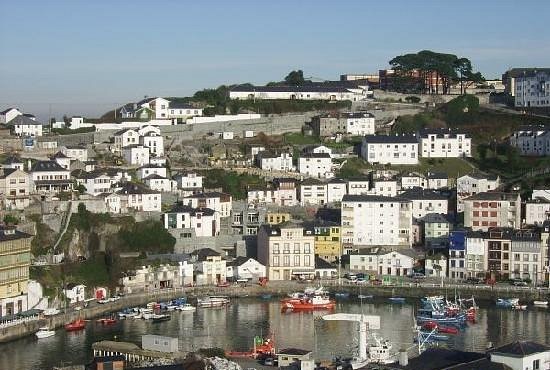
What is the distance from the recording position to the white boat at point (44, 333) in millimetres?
22797

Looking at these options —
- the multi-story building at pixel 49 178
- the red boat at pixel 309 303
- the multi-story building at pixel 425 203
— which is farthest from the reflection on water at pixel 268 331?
the multi-story building at pixel 49 178

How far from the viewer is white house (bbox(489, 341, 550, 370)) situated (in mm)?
15320

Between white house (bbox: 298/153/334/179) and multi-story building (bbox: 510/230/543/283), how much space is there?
27.8 ft

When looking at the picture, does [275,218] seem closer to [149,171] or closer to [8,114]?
[149,171]

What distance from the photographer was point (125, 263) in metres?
27.5

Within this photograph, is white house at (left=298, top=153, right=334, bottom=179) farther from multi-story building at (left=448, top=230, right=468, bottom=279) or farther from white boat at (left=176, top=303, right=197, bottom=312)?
white boat at (left=176, top=303, right=197, bottom=312)

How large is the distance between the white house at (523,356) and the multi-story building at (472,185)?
55.1 ft

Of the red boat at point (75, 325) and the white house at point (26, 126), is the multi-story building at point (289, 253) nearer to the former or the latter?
the red boat at point (75, 325)

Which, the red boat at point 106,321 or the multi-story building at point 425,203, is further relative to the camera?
the multi-story building at point 425,203

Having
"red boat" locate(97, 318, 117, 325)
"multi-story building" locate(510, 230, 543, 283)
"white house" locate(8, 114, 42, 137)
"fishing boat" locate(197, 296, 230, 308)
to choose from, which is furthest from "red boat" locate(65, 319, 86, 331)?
"white house" locate(8, 114, 42, 137)

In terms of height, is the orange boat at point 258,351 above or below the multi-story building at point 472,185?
below

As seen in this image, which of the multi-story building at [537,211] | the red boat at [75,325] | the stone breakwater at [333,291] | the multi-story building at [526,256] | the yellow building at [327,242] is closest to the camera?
the red boat at [75,325]

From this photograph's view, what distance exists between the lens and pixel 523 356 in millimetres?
15297

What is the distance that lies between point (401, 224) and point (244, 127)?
9984 mm
